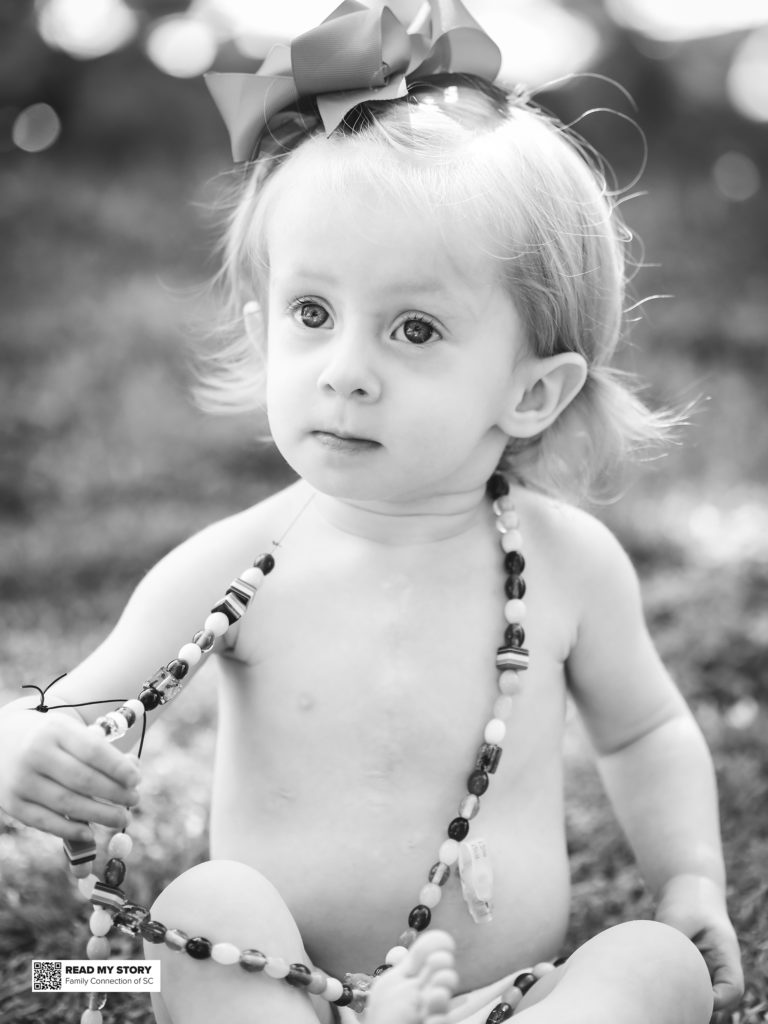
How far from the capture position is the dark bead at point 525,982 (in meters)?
1.38

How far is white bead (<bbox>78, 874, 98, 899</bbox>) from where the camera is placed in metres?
1.29

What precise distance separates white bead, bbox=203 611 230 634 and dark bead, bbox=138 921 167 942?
0.33 m

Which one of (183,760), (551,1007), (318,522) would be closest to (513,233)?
(318,522)

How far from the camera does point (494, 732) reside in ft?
4.74

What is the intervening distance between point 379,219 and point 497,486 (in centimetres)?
43

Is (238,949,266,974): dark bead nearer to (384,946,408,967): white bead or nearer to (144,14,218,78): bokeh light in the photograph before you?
(384,946,408,967): white bead

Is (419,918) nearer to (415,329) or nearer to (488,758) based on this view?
(488,758)

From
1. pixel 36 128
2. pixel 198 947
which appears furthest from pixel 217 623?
pixel 36 128

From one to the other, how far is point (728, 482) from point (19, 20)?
9.09 ft

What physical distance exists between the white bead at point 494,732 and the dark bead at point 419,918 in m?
0.21

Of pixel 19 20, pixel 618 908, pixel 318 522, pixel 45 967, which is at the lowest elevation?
pixel 618 908

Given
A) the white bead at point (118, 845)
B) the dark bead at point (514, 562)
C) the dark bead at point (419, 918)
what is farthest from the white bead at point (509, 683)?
the white bead at point (118, 845)

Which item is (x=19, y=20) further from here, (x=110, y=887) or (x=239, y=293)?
(x=110, y=887)

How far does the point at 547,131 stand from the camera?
5.05ft
